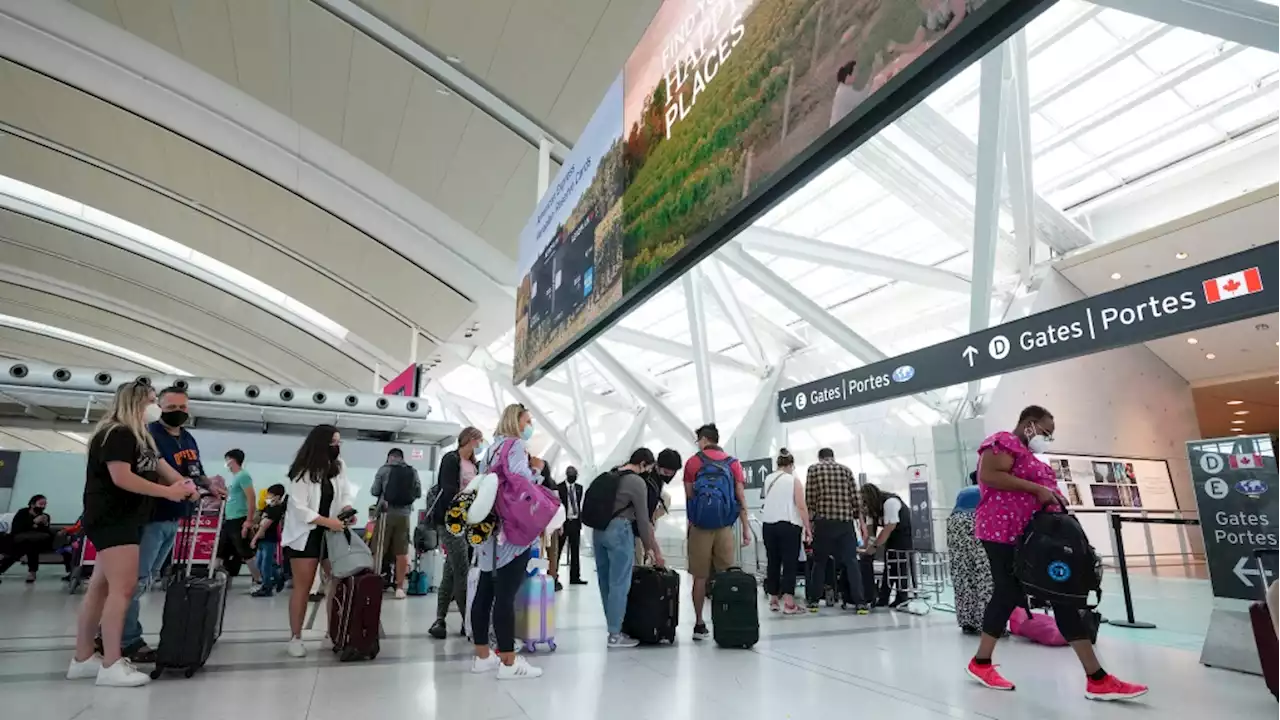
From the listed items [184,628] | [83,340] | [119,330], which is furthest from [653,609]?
[83,340]

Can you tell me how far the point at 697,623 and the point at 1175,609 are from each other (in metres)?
4.92

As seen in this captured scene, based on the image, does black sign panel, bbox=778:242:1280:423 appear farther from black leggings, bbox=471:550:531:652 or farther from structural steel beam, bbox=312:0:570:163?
structural steel beam, bbox=312:0:570:163

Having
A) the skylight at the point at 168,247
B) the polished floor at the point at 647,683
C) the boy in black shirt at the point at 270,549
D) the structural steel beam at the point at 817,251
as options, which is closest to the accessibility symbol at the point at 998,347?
the polished floor at the point at 647,683

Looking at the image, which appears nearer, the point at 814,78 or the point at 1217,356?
the point at 814,78

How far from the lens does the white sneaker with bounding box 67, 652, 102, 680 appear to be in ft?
11.2

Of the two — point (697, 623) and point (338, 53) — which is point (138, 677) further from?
point (338, 53)

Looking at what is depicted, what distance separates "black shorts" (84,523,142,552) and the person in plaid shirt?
540 cm

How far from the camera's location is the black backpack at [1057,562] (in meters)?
3.31

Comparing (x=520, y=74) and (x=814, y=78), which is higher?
(x=520, y=74)

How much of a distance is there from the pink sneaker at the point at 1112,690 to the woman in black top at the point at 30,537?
1200cm

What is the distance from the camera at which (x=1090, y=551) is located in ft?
11.3

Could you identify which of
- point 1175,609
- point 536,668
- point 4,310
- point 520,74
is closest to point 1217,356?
point 1175,609

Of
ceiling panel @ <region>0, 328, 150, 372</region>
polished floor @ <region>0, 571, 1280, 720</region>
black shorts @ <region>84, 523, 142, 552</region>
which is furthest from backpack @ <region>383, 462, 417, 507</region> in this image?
ceiling panel @ <region>0, 328, 150, 372</region>

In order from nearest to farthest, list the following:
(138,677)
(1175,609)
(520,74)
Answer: (138,677)
(1175,609)
(520,74)
